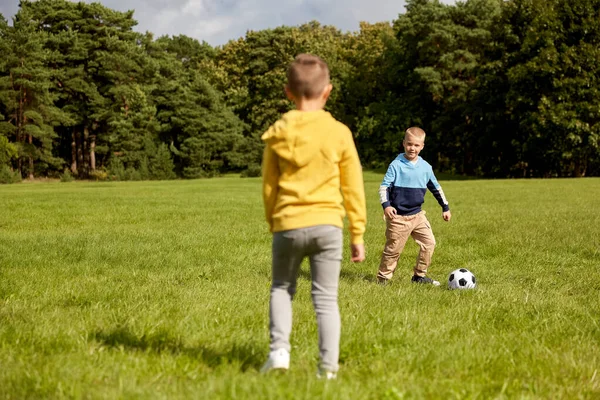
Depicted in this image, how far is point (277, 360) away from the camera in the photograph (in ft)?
11.1

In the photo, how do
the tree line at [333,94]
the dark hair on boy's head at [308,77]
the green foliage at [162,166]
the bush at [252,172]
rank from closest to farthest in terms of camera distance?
1. the dark hair on boy's head at [308,77]
2. the tree line at [333,94]
3. the green foliage at [162,166]
4. the bush at [252,172]

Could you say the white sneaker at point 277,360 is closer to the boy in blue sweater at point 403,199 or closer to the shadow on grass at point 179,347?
the shadow on grass at point 179,347

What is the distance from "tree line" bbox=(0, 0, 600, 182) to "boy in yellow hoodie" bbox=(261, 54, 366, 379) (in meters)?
39.4

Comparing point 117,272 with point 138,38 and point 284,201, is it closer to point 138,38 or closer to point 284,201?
point 284,201

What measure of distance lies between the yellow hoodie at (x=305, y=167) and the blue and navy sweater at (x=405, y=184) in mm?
3998

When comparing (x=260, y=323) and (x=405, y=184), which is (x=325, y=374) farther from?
(x=405, y=184)

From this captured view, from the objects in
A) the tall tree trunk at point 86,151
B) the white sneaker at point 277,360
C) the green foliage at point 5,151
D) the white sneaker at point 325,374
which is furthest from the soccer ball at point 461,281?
the tall tree trunk at point 86,151

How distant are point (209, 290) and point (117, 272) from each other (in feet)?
6.30

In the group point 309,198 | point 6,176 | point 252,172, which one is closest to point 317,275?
point 309,198

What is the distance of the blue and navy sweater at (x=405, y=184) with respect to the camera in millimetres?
7344

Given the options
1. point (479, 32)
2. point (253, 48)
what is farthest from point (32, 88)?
point (479, 32)

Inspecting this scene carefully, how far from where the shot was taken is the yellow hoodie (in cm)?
332

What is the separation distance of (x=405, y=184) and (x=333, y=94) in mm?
57648

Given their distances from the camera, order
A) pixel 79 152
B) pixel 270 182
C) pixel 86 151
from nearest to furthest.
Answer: pixel 270 182
pixel 79 152
pixel 86 151
